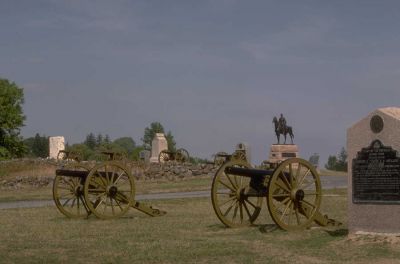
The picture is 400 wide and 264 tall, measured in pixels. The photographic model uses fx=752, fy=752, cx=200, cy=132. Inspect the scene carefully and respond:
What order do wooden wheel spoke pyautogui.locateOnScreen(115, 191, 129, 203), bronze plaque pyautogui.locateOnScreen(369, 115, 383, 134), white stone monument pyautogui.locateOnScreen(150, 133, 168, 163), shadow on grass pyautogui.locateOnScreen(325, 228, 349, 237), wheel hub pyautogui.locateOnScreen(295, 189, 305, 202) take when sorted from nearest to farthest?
bronze plaque pyautogui.locateOnScreen(369, 115, 383, 134) → shadow on grass pyautogui.locateOnScreen(325, 228, 349, 237) → wheel hub pyautogui.locateOnScreen(295, 189, 305, 202) → wooden wheel spoke pyautogui.locateOnScreen(115, 191, 129, 203) → white stone monument pyautogui.locateOnScreen(150, 133, 168, 163)

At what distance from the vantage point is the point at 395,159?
1189 centimetres

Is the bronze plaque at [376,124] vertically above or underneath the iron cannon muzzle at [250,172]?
above

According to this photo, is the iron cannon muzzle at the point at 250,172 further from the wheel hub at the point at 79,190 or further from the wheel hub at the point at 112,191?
the wheel hub at the point at 79,190

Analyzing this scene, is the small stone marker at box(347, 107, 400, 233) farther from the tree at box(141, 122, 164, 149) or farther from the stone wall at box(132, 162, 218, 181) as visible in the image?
the tree at box(141, 122, 164, 149)

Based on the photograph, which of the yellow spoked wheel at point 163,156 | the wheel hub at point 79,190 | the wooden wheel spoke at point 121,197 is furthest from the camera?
the yellow spoked wheel at point 163,156

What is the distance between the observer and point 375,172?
12242 mm

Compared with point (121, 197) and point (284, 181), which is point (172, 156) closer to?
point (121, 197)

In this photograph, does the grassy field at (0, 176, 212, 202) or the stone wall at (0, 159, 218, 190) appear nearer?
the grassy field at (0, 176, 212, 202)

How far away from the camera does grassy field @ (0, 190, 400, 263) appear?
10695 millimetres

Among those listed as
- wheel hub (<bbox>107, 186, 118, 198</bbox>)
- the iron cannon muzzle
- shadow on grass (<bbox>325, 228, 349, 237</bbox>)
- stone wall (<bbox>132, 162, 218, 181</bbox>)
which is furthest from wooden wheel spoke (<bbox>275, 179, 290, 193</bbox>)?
stone wall (<bbox>132, 162, 218, 181</bbox>)

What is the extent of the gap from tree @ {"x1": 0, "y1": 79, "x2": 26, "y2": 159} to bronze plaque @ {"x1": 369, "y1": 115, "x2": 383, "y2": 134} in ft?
175

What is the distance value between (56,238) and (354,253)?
5526mm

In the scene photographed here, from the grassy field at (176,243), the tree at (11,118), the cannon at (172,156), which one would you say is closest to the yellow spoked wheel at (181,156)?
the cannon at (172,156)

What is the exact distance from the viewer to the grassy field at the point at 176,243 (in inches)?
421
